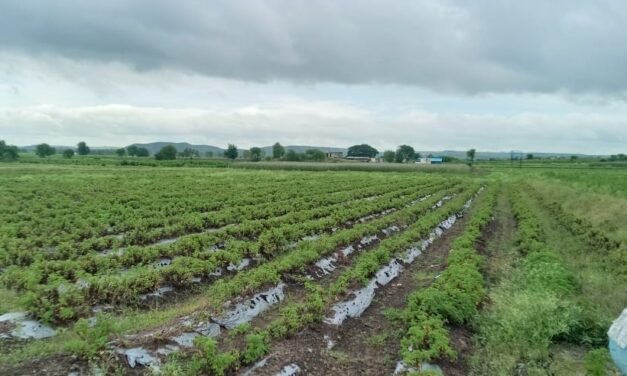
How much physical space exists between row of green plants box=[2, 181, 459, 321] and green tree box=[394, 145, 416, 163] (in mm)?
131995

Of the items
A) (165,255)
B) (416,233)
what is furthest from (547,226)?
(165,255)

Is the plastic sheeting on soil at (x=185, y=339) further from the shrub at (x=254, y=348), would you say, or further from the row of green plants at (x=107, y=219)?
the row of green plants at (x=107, y=219)

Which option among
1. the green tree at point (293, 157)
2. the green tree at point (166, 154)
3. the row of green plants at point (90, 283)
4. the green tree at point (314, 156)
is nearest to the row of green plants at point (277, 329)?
the row of green plants at point (90, 283)

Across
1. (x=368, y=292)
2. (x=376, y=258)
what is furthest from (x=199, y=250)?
(x=368, y=292)

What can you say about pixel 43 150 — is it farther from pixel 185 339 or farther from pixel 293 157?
pixel 185 339

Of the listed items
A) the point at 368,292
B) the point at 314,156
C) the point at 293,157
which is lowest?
the point at 368,292

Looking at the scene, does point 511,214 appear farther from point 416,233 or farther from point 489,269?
point 489,269

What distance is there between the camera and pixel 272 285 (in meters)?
9.30

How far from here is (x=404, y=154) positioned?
474 feet

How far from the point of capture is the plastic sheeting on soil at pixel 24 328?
259 inches

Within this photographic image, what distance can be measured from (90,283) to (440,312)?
21.7ft

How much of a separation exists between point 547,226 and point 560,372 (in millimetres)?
15171

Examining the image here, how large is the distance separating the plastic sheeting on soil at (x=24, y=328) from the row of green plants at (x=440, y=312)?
18.1 feet

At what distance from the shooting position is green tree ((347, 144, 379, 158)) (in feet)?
547
